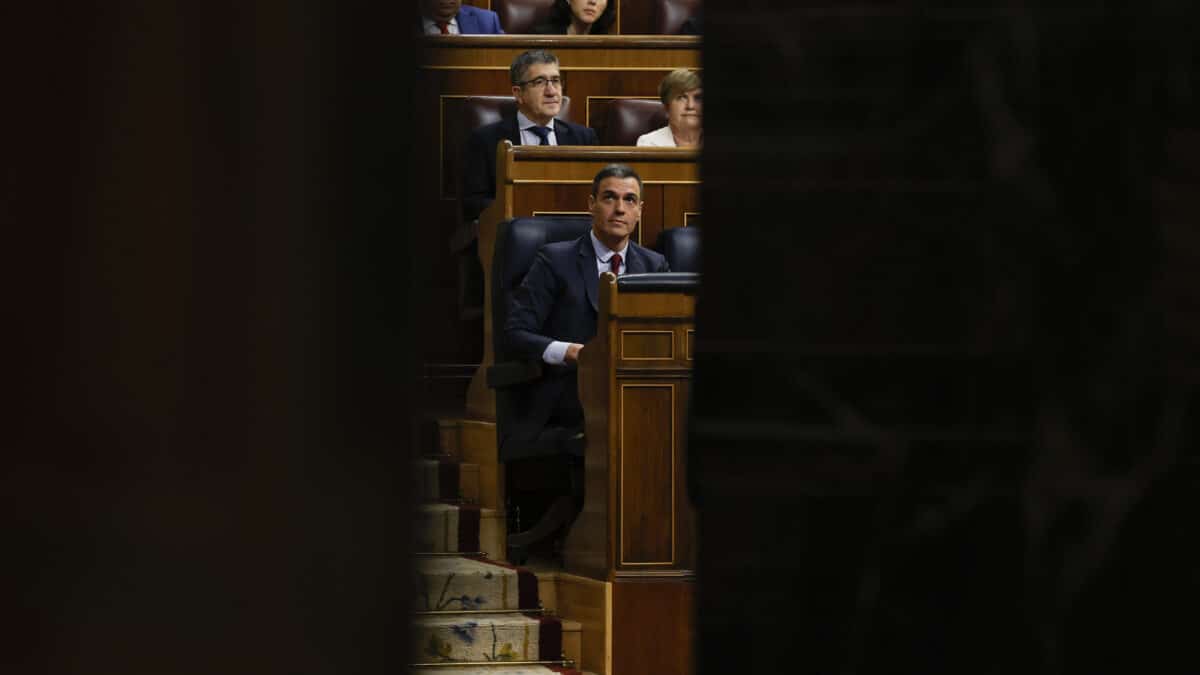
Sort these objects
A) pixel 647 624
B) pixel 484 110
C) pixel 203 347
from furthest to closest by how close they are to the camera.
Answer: pixel 484 110, pixel 647 624, pixel 203 347

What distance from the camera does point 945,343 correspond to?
0.62 m

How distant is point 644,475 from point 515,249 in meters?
0.38

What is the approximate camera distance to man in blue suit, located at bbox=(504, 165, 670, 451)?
212 cm

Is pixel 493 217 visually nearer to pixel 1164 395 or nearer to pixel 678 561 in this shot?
pixel 678 561

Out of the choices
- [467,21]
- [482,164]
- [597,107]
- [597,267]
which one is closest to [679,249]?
[597,267]

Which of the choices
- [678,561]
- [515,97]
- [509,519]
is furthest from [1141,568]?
A: [515,97]

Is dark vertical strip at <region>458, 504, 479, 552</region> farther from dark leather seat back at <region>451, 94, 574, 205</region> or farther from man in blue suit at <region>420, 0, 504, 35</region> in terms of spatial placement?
man in blue suit at <region>420, 0, 504, 35</region>

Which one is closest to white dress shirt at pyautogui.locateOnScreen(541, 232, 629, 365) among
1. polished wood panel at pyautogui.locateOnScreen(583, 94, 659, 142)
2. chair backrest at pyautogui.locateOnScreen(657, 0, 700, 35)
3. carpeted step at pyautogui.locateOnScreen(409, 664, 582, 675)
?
carpeted step at pyautogui.locateOnScreen(409, 664, 582, 675)

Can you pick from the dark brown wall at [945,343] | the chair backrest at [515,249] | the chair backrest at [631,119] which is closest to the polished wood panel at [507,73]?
the chair backrest at [631,119]

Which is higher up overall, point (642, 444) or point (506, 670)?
point (642, 444)

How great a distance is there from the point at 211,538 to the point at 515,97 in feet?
7.01

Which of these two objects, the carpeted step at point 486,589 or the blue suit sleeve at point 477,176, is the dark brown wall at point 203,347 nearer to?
the carpeted step at point 486,589

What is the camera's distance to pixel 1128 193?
0.60m

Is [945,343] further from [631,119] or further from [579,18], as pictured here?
[579,18]
